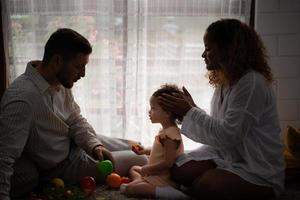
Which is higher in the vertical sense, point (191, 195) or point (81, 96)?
point (81, 96)

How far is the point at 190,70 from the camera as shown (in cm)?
204

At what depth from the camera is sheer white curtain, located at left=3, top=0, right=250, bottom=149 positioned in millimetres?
1983

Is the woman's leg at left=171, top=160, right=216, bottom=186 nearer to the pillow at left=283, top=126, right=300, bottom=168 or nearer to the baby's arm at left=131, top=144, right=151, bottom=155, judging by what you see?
the baby's arm at left=131, top=144, right=151, bottom=155

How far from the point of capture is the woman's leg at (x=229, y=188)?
4.52ft

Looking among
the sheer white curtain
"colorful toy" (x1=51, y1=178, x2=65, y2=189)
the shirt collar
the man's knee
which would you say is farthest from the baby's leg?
the sheer white curtain

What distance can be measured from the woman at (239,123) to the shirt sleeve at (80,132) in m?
0.36

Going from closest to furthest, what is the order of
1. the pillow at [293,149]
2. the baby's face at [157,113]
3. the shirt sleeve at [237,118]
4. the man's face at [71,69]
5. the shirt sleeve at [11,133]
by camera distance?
1. the shirt sleeve at [11,133]
2. the shirt sleeve at [237,118]
3. the man's face at [71,69]
4. the baby's face at [157,113]
5. the pillow at [293,149]

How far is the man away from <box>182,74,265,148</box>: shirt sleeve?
0.41m

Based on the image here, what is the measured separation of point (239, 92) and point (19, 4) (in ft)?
3.94

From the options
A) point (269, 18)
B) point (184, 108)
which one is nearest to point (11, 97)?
point (184, 108)

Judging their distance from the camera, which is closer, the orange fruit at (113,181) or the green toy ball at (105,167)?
the green toy ball at (105,167)

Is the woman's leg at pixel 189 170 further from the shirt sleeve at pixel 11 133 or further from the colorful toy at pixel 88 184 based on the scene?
the shirt sleeve at pixel 11 133

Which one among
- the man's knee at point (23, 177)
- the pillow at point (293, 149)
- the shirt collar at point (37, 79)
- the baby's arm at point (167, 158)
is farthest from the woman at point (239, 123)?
the man's knee at point (23, 177)

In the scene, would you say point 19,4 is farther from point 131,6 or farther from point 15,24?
point 131,6
